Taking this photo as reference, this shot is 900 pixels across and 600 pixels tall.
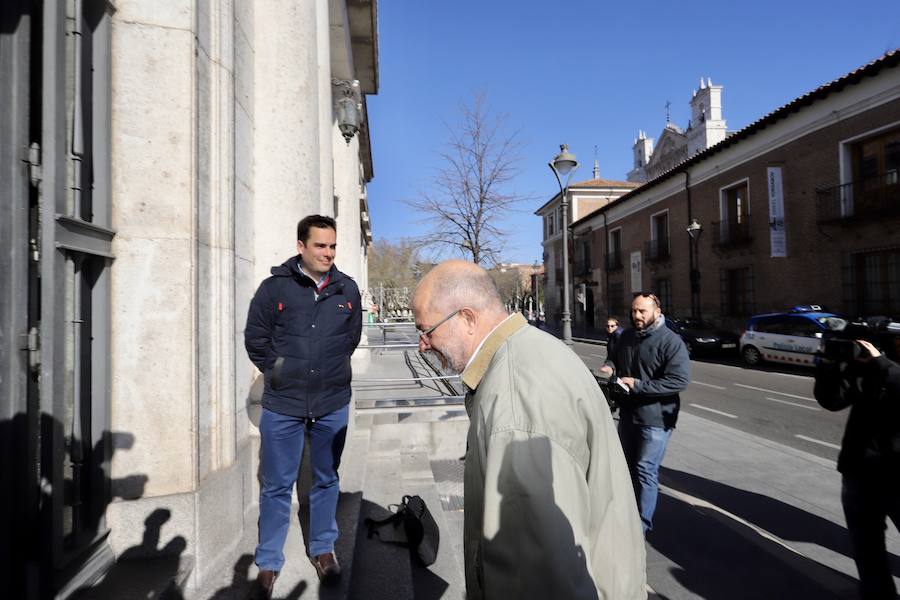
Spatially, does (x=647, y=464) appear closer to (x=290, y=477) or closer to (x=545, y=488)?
(x=290, y=477)

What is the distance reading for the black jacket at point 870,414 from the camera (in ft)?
8.29

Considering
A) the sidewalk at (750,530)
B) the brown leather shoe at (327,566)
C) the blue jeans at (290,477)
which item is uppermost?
the blue jeans at (290,477)

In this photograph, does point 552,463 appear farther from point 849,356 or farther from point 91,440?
point 849,356

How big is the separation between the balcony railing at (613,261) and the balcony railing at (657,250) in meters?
3.94

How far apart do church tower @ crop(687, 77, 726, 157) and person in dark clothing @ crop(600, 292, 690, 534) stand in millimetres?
46470

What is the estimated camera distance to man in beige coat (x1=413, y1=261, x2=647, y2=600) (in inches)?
40.2

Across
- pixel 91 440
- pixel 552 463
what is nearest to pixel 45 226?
pixel 91 440

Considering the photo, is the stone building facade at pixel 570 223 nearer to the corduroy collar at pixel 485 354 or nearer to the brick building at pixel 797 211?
the brick building at pixel 797 211

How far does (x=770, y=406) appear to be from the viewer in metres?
9.18

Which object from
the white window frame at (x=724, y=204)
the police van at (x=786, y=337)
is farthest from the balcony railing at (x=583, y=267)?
the police van at (x=786, y=337)

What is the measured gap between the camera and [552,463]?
107cm

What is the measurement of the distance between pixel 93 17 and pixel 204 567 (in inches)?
112

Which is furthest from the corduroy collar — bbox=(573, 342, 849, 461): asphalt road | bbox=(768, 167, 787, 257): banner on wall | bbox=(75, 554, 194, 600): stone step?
bbox=(768, 167, 787, 257): banner on wall

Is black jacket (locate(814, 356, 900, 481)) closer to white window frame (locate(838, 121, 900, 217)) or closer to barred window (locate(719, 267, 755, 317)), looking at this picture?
white window frame (locate(838, 121, 900, 217))
